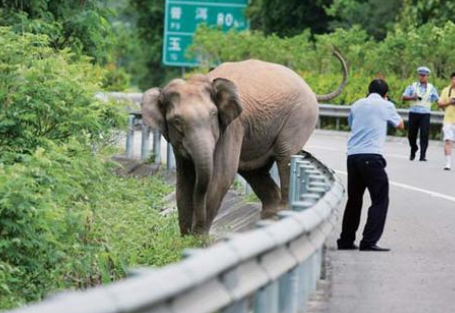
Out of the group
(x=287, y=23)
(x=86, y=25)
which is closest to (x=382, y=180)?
(x=86, y=25)

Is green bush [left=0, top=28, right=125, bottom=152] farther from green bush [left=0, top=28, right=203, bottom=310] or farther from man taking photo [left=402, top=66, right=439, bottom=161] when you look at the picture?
man taking photo [left=402, top=66, right=439, bottom=161]

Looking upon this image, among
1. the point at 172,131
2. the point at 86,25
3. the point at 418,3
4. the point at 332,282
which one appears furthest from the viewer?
the point at 418,3

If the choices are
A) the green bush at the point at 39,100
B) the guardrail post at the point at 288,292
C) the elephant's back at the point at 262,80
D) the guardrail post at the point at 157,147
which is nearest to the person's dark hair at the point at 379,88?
the elephant's back at the point at 262,80

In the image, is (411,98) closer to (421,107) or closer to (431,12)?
(421,107)

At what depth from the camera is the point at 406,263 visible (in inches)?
492

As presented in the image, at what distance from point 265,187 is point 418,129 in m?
10.7

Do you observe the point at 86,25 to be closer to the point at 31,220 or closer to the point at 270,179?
the point at 270,179

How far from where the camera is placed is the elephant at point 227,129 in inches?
506

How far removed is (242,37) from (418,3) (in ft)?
18.8

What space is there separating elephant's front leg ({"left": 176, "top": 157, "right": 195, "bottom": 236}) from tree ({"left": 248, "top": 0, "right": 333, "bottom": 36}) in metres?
41.4

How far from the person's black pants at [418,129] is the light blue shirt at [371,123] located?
39.9 feet

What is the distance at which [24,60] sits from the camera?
48.8 ft

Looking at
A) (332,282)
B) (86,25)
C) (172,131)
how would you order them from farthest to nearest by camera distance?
(86,25)
(172,131)
(332,282)

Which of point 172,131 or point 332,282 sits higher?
point 172,131
